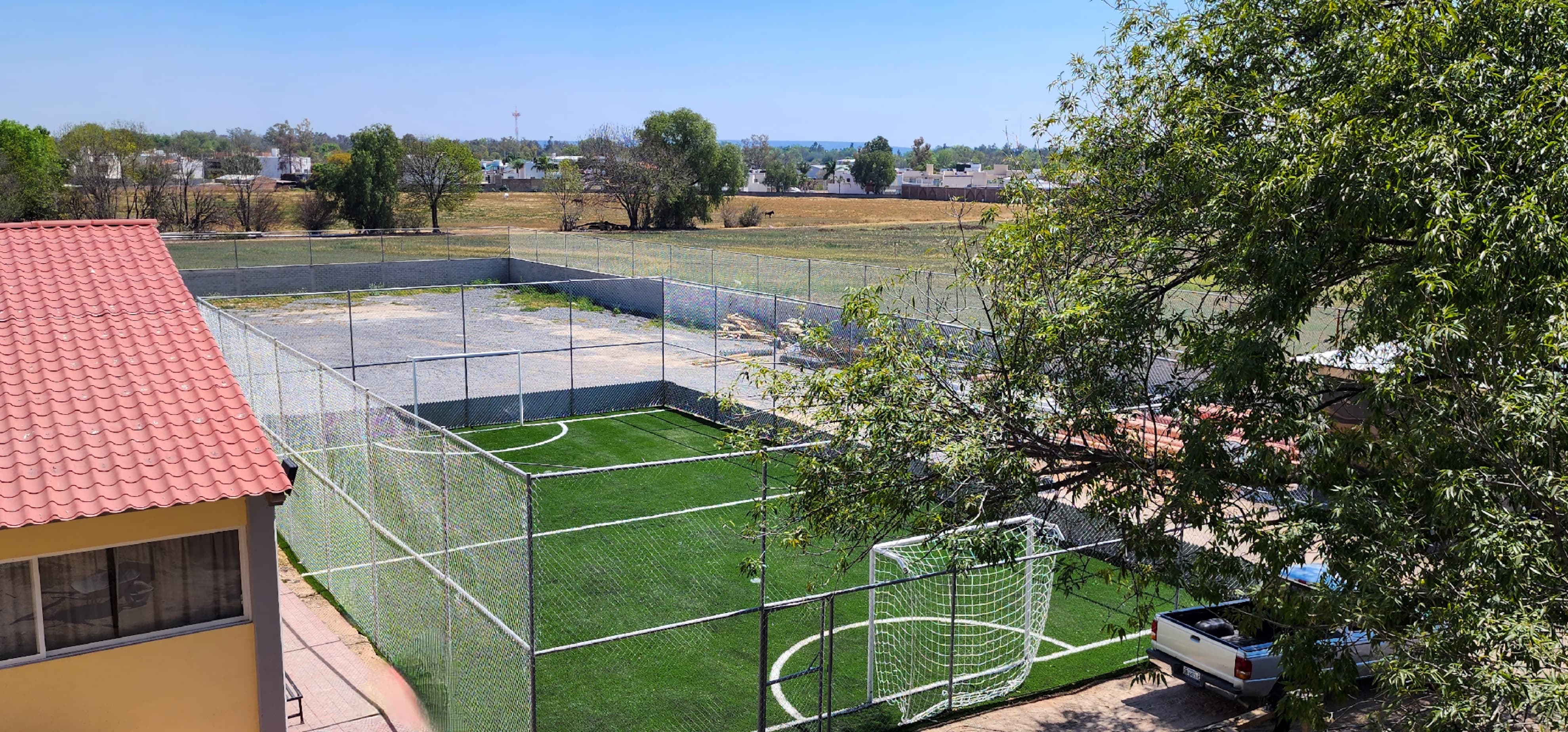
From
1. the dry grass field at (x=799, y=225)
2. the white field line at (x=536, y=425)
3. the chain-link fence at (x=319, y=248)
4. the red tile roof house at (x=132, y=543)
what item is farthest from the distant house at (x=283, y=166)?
the red tile roof house at (x=132, y=543)

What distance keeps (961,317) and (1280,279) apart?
78.0ft

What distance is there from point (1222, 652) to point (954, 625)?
270cm

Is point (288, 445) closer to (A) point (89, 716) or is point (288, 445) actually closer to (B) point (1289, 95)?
(A) point (89, 716)

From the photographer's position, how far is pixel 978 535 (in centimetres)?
953

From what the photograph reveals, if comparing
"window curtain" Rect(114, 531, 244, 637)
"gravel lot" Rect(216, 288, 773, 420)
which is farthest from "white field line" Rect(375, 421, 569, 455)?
"window curtain" Rect(114, 531, 244, 637)

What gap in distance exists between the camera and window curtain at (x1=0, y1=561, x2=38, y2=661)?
31.2 feet

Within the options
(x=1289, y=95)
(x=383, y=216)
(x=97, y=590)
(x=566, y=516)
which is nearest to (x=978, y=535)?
(x=1289, y=95)

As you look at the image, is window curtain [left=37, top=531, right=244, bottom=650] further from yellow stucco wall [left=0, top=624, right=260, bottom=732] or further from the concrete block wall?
the concrete block wall

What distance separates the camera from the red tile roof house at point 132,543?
9.54 metres

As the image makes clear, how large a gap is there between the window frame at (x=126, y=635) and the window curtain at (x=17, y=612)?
25 millimetres

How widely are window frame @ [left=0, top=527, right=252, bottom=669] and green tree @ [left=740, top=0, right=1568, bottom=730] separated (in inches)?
189

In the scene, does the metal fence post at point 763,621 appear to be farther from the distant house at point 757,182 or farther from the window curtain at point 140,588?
the distant house at point 757,182

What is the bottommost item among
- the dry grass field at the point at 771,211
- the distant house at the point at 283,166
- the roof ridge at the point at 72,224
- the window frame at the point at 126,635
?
the window frame at the point at 126,635

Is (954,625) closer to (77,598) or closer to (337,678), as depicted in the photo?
(337,678)
